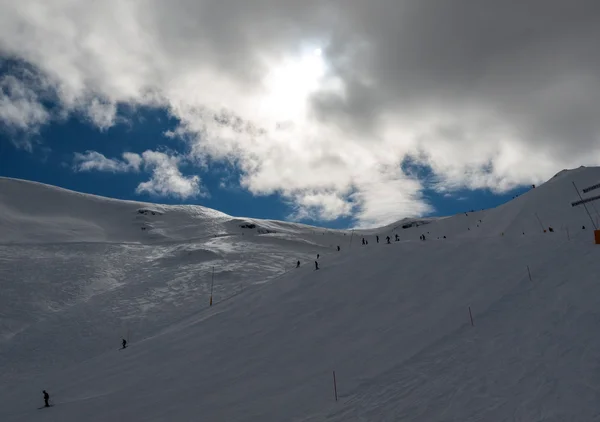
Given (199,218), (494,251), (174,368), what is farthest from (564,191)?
(199,218)

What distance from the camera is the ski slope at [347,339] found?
12992 mm

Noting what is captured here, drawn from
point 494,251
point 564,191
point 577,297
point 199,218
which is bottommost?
point 577,297

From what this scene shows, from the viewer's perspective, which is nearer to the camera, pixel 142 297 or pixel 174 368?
pixel 174 368

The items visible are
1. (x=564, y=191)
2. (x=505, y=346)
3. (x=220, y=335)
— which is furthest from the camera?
(x=564, y=191)

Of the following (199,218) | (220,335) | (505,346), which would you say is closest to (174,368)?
(220,335)

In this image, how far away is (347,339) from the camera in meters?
19.4

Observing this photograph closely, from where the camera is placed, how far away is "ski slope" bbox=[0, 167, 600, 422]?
13.0 meters

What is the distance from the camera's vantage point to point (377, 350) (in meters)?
17.4

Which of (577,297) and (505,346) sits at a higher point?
(577,297)

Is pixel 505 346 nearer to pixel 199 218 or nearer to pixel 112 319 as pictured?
pixel 112 319

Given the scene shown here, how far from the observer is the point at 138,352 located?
24.4m

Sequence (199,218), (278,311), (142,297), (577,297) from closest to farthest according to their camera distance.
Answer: (577,297) → (278,311) → (142,297) → (199,218)

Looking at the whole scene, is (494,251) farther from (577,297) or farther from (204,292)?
(204,292)

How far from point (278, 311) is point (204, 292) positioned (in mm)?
19327
